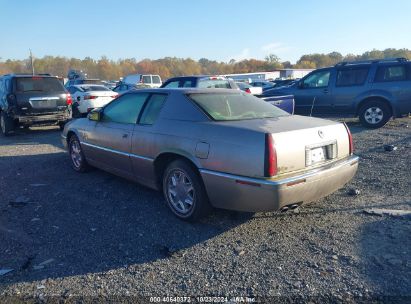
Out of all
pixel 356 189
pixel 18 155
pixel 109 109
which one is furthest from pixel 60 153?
pixel 356 189

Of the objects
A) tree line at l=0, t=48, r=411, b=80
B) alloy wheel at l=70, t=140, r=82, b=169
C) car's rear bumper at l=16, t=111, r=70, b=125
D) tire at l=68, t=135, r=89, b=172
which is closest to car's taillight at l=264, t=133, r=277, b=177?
tire at l=68, t=135, r=89, b=172

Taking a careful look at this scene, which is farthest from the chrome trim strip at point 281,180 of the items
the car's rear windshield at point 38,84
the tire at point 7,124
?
the tire at point 7,124

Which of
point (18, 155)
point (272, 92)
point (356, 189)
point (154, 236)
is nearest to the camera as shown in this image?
point (154, 236)

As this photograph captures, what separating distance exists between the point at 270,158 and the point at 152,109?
1.94 meters

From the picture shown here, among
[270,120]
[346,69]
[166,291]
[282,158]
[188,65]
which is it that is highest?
[188,65]

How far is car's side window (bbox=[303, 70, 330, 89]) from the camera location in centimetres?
1040

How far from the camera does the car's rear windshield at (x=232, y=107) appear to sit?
3998 millimetres

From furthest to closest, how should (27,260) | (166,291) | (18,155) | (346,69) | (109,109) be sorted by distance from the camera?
(346,69) → (18,155) → (109,109) → (27,260) → (166,291)

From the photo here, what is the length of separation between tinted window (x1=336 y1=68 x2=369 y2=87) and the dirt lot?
5348mm

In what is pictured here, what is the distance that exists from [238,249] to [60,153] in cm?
586

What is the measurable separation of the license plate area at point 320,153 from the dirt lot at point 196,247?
75 centimetres

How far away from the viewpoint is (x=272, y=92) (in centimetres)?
1148

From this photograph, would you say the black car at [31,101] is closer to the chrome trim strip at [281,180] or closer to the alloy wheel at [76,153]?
the alloy wheel at [76,153]

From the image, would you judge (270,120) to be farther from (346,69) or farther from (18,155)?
(346,69)
